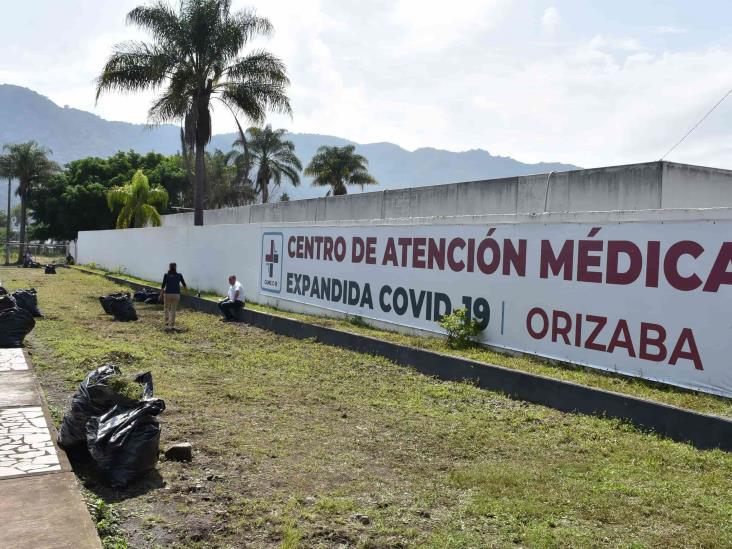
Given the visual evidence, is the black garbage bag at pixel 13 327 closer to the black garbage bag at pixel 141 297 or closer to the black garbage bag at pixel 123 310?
the black garbage bag at pixel 123 310

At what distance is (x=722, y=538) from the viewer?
4012 mm

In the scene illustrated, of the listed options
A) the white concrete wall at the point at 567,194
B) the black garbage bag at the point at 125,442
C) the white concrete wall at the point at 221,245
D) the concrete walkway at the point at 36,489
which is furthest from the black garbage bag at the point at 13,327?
the white concrete wall at the point at 567,194

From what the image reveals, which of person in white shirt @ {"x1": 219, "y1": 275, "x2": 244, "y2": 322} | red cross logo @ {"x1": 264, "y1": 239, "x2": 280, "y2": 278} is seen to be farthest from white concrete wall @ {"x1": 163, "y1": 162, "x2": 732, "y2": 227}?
person in white shirt @ {"x1": 219, "y1": 275, "x2": 244, "y2": 322}

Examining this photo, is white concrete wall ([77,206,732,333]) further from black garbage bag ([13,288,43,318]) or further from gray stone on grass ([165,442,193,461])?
gray stone on grass ([165,442,193,461])

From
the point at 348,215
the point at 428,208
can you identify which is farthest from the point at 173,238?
the point at 428,208

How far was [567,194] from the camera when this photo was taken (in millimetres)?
11531

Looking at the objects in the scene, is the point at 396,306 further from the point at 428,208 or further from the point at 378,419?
the point at 378,419

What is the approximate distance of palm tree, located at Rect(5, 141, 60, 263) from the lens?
56500 millimetres

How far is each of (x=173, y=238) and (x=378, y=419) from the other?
811 inches

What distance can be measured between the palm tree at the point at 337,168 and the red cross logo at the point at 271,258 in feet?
102

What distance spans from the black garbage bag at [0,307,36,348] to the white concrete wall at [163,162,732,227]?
8323 mm

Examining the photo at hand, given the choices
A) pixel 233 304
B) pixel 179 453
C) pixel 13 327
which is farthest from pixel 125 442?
pixel 233 304

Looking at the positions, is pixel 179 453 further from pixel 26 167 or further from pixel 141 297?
pixel 26 167

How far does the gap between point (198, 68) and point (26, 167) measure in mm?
40309
